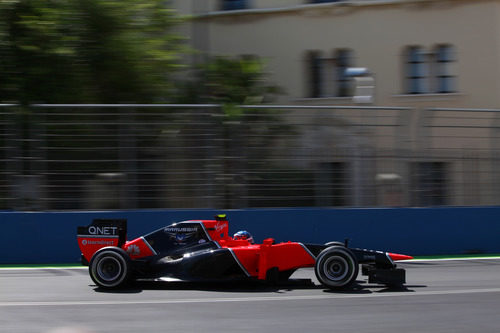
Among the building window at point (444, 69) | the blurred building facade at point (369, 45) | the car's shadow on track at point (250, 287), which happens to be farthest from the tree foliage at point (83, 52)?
the building window at point (444, 69)

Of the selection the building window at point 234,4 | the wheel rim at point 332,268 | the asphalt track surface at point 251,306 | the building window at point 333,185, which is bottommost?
the asphalt track surface at point 251,306

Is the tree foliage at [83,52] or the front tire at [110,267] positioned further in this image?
the tree foliage at [83,52]

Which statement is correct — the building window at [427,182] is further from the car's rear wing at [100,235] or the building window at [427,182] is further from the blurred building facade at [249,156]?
the car's rear wing at [100,235]

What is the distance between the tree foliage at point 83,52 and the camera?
43.5 feet

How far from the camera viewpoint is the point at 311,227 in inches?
458

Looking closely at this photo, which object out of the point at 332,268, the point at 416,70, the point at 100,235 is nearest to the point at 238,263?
the point at 332,268

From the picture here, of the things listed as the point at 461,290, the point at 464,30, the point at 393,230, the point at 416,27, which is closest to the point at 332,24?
the point at 416,27

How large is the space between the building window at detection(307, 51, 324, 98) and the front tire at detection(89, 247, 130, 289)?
1338cm

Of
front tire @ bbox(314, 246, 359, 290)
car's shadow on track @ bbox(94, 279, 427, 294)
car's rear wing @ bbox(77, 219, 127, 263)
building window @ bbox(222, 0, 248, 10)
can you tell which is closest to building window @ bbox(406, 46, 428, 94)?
building window @ bbox(222, 0, 248, 10)

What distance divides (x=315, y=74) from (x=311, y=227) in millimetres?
10064

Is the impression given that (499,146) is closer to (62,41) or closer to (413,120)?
(413,120)

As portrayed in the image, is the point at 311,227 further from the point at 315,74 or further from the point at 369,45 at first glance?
the point at 315,74

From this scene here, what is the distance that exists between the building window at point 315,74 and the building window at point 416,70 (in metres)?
2.46

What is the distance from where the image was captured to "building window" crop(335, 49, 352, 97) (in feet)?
67.2
